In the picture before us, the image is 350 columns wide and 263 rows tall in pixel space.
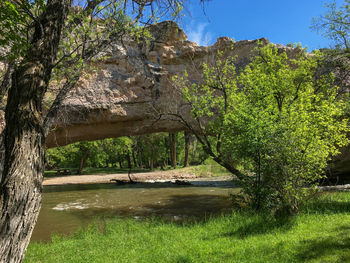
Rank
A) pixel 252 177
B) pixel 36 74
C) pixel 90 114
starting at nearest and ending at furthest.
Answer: pixel 36 74 → pixel 252 177 → pixel 90 114

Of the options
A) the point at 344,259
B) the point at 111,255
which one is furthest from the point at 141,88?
the point at 344,259

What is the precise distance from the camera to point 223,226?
7027 millimetres

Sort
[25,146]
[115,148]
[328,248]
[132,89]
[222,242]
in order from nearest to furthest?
[25,146]
[328,248]
[222,242]
[132,89]
[115,148]

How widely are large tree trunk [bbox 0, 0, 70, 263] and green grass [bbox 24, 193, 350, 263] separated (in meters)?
2.66

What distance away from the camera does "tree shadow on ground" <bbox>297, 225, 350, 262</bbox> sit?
13.9ft

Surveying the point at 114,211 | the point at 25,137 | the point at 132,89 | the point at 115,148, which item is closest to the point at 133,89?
the point at 132,89

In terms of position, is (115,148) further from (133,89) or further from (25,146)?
(25,146)

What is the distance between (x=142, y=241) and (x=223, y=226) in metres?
2.36

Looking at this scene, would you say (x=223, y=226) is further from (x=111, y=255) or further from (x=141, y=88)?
(x=141, y=88)

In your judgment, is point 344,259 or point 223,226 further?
point 223,226

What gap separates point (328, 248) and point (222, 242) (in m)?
2.14

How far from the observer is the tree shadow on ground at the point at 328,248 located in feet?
13.9

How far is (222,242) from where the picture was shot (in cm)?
568

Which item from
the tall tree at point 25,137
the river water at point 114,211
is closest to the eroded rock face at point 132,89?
the river water at point 114,211
